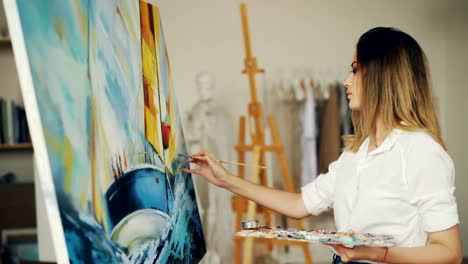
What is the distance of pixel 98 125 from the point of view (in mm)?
1183

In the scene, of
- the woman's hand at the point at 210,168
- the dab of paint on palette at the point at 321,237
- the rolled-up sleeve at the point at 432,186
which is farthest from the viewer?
the woman's hand at the point at 210,168

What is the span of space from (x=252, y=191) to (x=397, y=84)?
60 centimetres

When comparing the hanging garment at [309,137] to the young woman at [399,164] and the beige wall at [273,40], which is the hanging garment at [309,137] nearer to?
the beige wall at [273,40]

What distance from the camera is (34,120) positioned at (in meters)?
0.96

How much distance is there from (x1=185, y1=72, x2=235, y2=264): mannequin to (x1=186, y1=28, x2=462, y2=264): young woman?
2.34m

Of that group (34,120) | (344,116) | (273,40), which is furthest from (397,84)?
(273,40)

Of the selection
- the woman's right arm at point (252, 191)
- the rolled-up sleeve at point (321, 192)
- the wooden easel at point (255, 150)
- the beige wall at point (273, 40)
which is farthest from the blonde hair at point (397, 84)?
the beige wall at point (273, 40)

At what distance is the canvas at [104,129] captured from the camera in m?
0.97

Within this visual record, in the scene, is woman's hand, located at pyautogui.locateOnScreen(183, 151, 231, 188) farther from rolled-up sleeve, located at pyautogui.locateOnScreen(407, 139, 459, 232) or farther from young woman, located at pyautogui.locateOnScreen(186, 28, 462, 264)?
rolled-up sleeve, located at pyautogui.locateOnScreen(407, 139, 459, 232)

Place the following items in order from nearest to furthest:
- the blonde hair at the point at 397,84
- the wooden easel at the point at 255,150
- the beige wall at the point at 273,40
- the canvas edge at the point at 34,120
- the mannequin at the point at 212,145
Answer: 1. the canvas edge at the point at 34,120
2. the blonde hair at the point at 397,84
3. the wooden easel at the point at 255,150
4. the mannequin at the point at 212,145
5. the beige wall at the point at 273,40

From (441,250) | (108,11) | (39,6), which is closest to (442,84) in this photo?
(441,250)

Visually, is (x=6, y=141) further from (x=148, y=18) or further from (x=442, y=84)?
(x=442, y=84)

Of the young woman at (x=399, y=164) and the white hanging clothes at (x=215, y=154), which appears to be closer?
the young woman at (x=399, y=164)

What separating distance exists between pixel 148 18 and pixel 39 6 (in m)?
0.65
